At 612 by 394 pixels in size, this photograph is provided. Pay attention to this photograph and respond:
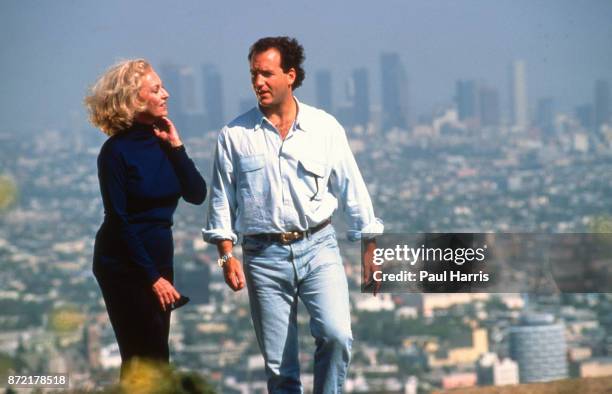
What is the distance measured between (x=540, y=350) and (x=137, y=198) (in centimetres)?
477

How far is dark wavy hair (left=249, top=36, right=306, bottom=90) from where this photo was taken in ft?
11.2

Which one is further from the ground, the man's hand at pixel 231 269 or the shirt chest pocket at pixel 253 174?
the shirt chest pocket at pixel 253 174

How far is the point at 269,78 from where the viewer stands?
3383 mm

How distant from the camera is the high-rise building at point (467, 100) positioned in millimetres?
21656

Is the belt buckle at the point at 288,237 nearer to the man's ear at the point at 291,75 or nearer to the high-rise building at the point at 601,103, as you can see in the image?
the man's ear at the point at 291,75

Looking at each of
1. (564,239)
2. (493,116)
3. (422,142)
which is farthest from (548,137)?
(564,239)

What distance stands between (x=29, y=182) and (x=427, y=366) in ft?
15.2

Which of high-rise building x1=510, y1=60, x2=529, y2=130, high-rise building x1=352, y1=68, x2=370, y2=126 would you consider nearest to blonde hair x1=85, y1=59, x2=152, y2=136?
high-rise building x1=352, y1=68, x2=370, y2=126

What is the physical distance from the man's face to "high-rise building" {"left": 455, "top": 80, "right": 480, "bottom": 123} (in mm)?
18264

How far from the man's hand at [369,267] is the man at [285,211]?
6cm

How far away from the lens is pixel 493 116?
2292 centimetres

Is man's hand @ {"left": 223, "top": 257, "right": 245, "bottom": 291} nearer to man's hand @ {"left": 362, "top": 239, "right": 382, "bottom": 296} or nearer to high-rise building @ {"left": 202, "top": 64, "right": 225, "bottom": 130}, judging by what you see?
man's hand @ {"left": 362, "top": 239, "right": 382, "bottom": 296}

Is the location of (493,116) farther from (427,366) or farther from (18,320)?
(18,320)

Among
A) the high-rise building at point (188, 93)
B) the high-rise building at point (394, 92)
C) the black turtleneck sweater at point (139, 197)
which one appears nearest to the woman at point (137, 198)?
the black turtleneck sweater at point (139, 197)
